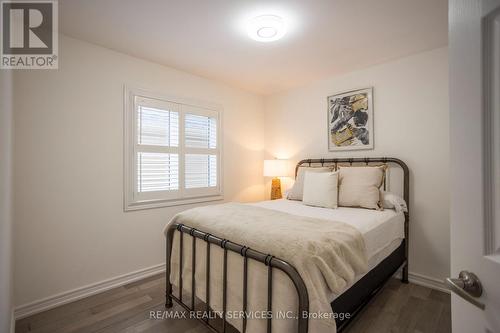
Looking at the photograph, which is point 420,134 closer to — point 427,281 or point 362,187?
point 362,187

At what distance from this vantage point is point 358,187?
2.43 meters

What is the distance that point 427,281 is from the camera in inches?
96.0

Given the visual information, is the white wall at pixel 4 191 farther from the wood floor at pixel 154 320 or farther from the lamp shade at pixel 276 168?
the lamp shade at pixel 276 168

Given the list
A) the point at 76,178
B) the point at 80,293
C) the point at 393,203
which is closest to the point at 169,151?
the point at 76,178

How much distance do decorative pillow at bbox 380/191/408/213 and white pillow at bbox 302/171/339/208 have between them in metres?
0.47

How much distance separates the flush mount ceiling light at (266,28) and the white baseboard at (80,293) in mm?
2690

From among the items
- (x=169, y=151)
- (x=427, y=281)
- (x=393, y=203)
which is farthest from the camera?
(x=169, y=151)

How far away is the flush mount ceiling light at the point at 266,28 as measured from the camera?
6.19 ft


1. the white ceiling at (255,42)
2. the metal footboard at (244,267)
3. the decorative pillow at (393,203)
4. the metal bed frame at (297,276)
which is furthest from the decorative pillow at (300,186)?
the metal footboard at (244,267)

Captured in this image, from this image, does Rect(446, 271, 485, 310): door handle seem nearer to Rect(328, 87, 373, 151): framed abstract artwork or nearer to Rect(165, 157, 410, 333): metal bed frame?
Rect(165, 157, 410, 333): metal bed frame

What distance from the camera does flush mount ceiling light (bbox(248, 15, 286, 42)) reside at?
189cm

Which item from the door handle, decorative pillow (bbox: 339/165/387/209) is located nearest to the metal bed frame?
decorative pillow (bbox: 339/165/387/209)

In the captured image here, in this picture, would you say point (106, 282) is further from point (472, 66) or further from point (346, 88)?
point (346, 88)

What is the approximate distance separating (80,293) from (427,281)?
11.3 feet
